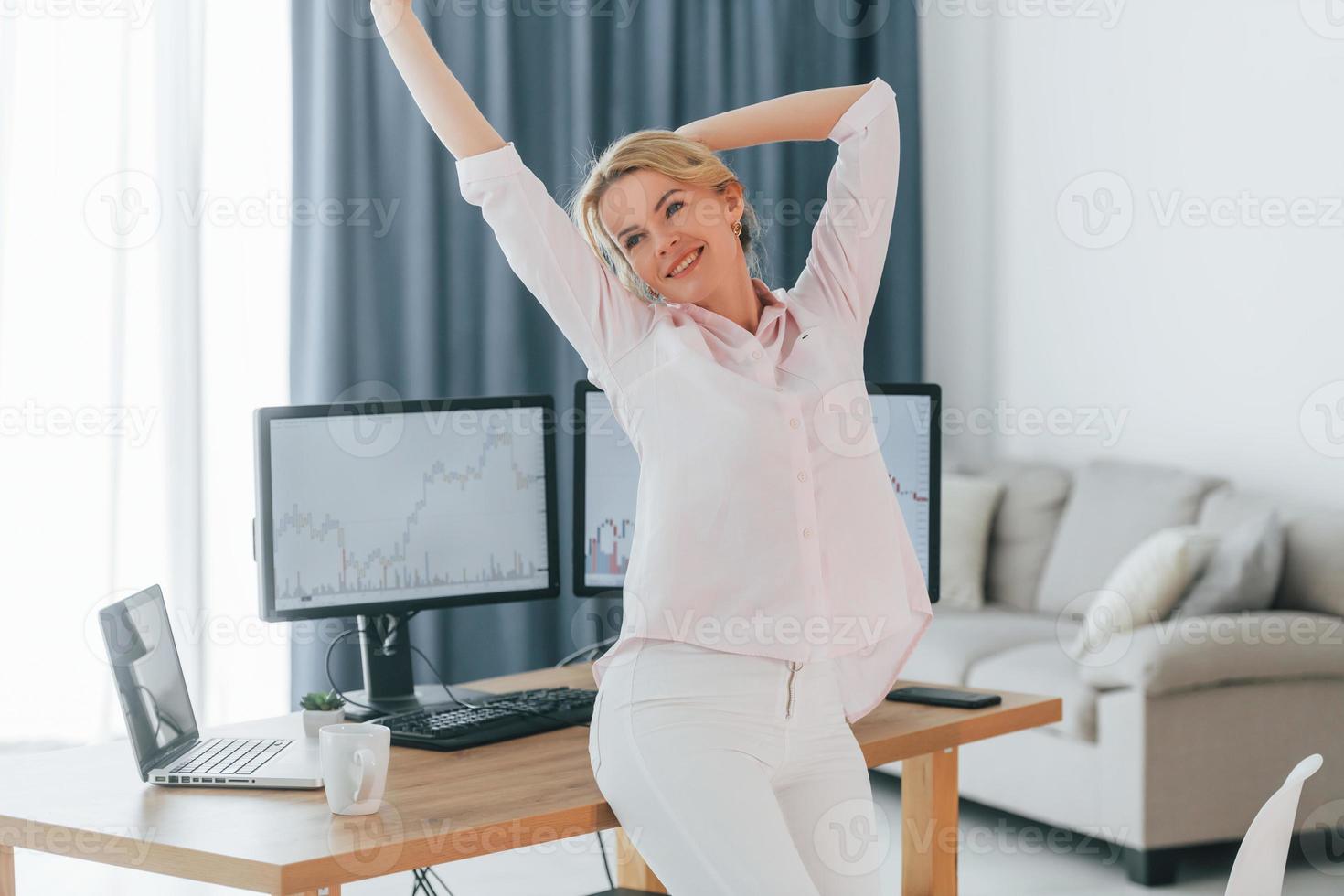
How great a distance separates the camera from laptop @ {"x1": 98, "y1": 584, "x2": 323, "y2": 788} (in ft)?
5.07

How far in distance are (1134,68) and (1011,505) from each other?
4.49 feet

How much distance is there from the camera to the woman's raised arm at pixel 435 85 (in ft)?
5.06

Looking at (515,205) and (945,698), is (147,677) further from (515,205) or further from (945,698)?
(945,698)

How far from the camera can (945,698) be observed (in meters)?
1.97

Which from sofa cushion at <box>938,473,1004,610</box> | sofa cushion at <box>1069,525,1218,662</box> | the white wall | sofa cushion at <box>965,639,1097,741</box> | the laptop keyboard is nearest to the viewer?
the laptop keyboard

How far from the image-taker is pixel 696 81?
14.3 feet

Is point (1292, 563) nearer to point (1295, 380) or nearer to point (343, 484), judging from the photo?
point (1295, 380)

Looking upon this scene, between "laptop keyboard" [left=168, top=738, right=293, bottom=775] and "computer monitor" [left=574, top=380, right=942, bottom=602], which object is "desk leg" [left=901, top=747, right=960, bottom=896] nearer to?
"computer monitor" [left=574, top=380, right=942, bottom=602]

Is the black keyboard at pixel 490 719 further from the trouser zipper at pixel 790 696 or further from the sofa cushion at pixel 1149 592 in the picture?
the sofa cushion at pixel 1149 592

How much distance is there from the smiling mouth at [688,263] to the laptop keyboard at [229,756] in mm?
767

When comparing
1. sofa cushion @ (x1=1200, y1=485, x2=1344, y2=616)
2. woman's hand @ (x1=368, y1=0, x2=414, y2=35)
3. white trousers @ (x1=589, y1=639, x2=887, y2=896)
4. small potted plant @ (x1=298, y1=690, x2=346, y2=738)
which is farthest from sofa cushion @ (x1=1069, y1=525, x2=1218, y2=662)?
woman's hand @ (x1=368, y1=0, x2=414, y2=35)

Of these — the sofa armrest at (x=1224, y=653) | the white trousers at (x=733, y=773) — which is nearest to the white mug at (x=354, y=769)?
the white trousers at (x=733, y=773)

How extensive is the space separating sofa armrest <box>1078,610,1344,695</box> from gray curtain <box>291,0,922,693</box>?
63.6 inches

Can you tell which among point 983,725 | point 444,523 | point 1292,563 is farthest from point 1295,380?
point 444,523
